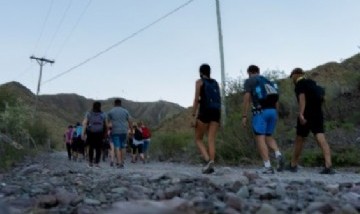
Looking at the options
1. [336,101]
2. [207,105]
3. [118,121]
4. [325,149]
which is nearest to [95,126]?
[118,121]

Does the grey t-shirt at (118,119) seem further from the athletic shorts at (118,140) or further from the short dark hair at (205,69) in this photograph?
the short dark hair at (205,69)

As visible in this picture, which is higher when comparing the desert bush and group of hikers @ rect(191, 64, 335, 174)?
the desert bush

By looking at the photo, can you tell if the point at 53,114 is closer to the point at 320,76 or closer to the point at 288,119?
the point at 320,76

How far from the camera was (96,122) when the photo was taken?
16.1 meters

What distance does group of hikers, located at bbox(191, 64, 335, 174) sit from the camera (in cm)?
1111

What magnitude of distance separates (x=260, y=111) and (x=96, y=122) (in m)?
5.61

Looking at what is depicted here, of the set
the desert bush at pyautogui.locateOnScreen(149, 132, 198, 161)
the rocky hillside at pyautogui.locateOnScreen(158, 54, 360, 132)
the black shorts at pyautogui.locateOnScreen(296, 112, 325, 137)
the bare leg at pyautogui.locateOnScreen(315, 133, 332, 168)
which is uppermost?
the rocky hillside at pyautogui.locateOnScreen(158, 54, 360, 132)

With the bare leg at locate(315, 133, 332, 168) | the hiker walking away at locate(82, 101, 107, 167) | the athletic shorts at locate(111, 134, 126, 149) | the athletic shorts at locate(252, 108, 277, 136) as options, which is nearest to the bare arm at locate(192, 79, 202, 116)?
the athletic shorts at locate(252, 108, 277, 136)

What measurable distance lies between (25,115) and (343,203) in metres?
49.9

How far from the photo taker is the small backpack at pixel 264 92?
1156 cm

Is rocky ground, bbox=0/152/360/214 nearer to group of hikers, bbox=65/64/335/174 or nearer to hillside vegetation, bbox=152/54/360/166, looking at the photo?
group of hikers, bbox=65/64/335/174

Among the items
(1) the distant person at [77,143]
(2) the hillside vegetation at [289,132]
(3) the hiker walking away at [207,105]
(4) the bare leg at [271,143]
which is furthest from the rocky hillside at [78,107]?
(3) the hiker walking away at [207,105]

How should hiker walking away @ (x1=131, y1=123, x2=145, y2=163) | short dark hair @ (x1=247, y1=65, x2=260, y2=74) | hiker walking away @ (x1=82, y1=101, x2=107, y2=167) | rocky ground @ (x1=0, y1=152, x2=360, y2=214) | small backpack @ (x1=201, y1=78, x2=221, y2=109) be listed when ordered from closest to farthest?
rocky ground @ (x1=0, y1=152, x2=360, y2=214) → small backpack @ (x1=201, y1=78, x2=221, y2=109) → short dark hair @ (x1=247, y1=65, x2=260, y2=74) → hiker walking away @ (x1=82, y1=101, x2=107, y2=167) → hiker walking away @ (x1=131, y1=123, x2=145, y2=163)

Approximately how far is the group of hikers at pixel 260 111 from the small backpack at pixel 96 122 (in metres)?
4.95
